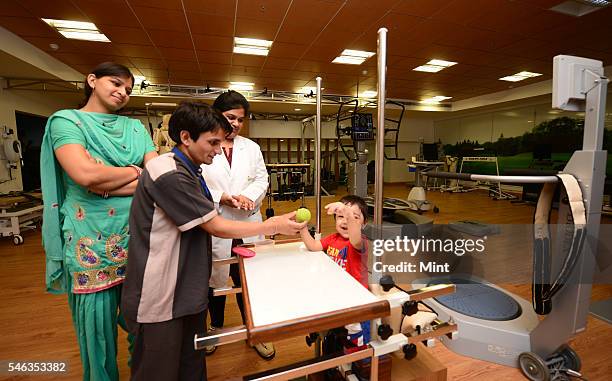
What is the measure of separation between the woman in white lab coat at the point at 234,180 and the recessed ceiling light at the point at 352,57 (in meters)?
4.30

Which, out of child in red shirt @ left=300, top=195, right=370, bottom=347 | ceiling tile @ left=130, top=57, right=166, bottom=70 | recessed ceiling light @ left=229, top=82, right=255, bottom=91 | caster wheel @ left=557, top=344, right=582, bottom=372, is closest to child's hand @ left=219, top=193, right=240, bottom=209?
child in red shirt @ left=300, top=195, right=370, bottom=347

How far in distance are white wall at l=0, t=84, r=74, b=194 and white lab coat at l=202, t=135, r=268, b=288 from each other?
635 cm

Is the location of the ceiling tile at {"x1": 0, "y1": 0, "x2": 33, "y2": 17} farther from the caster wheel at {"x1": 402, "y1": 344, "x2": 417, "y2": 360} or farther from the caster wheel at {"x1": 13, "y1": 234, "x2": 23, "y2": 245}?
the caster wheel at {"x1": 402, "y1": 344, "x2": 417, "y2": 360}

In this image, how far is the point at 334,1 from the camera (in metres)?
3.64

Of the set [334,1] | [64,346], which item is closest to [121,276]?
[64,346]

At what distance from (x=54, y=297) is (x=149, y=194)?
8.88ft

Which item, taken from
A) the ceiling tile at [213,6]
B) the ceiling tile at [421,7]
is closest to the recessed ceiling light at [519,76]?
the ceiling tile at [421,7]


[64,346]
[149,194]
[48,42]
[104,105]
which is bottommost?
[64,346]

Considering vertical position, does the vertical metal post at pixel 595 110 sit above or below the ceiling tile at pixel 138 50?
below

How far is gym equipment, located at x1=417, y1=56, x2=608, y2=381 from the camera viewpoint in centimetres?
141

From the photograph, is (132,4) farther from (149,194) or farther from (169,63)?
(149,194)

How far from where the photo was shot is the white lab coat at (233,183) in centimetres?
164

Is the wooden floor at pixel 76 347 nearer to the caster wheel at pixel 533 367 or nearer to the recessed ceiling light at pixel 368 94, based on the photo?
the caster wheel at pixel 533 367

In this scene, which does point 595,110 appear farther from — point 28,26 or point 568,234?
point 28,26
